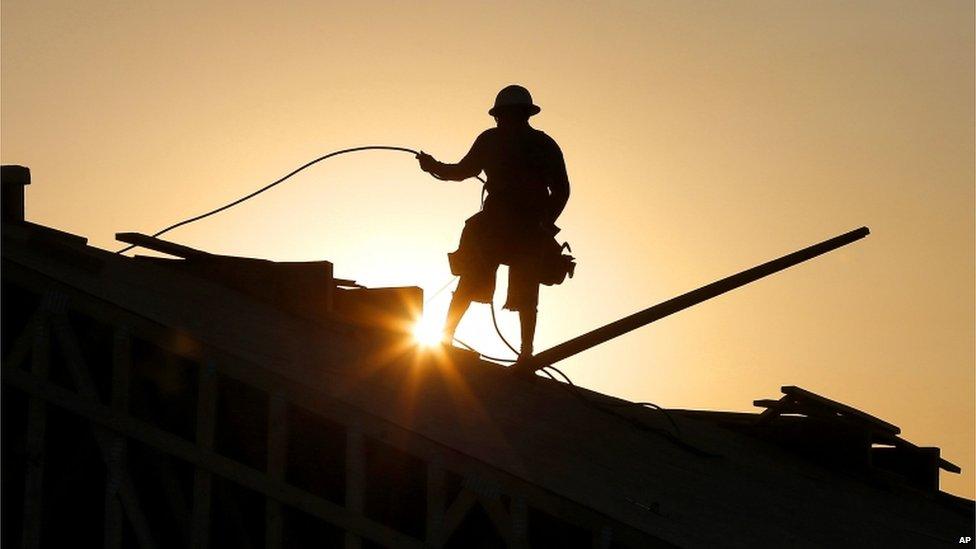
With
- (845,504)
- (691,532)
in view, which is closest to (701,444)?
(845,504)

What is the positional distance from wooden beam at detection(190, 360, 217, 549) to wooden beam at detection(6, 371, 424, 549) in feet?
0.27

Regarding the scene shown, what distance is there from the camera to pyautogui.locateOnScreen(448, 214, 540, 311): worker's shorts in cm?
1638

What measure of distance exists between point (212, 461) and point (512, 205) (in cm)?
454

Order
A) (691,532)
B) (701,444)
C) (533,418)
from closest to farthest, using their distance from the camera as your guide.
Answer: (691,532) < (533,418) < (701,444)

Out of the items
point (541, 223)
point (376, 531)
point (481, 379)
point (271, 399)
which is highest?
point (541, 223)

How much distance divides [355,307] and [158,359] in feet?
10.9

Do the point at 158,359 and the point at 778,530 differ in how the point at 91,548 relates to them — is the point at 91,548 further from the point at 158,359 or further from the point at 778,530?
the point at 778,530

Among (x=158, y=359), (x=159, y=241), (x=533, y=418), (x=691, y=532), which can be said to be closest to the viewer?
(x=691, y=532)

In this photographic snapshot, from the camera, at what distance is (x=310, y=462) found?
42.4ft

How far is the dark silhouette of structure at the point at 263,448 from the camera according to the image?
12328 mm

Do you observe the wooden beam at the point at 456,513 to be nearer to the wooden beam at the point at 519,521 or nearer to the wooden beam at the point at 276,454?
the wooden beam at the point at 519,521

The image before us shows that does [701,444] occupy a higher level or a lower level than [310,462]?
higher

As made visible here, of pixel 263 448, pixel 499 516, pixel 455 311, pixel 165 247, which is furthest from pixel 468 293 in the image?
pixel 499 516

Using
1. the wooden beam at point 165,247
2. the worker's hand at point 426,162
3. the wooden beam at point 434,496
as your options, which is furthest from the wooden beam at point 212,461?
the worker's hand at point 426,162
